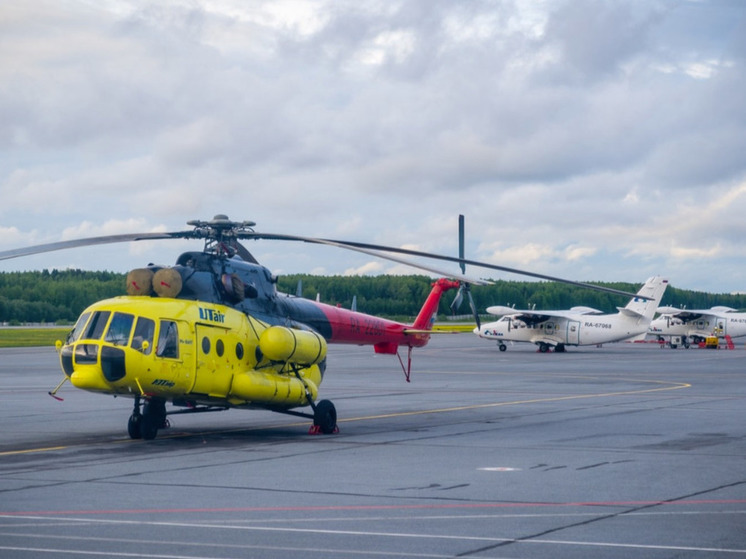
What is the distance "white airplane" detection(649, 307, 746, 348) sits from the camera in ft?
259

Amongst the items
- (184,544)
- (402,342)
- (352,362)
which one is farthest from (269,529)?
(352,362)

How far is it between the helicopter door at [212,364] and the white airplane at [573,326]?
4897 centimetres

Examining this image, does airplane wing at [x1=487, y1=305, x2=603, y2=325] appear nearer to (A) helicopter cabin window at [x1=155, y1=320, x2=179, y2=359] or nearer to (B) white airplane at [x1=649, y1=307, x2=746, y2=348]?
(B) white airplane at [x1=649, y1=307, x2=746, y2=348]

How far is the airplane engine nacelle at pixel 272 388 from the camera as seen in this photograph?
19.7 meters

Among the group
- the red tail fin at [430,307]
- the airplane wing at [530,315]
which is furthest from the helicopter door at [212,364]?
the airplane wing at [530,315]

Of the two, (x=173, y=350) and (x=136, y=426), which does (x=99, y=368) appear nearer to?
(x=173, y=350)

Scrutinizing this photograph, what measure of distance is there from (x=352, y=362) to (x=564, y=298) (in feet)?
328

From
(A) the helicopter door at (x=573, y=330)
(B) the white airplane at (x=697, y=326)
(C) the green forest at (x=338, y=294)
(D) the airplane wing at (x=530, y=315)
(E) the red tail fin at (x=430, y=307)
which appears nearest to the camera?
(E) the red tail fin at (x=430, y=307)

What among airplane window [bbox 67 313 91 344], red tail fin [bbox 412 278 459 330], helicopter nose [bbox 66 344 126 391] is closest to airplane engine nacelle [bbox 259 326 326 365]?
helicopter nose [bbox 66 344 126 391]

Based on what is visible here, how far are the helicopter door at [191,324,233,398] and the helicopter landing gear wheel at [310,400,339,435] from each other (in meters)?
2.29

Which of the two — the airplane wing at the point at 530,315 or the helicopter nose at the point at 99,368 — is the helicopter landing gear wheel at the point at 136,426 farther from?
the airplane wing at the point at 530,315

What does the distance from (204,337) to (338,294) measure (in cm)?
8664

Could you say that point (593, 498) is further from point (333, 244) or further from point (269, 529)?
point (333, 244)

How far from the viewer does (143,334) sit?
18078mm
